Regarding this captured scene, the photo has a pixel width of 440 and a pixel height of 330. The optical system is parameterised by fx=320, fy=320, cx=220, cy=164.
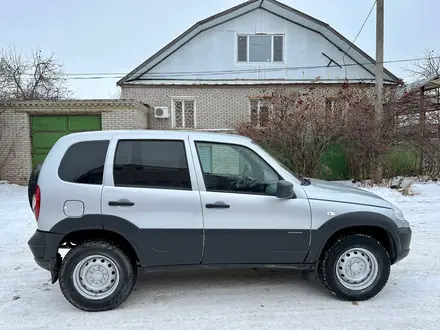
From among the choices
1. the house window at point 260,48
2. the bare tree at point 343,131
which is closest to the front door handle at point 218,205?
the bare tree at point 343,131

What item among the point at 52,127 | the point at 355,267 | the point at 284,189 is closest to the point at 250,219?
the point at 284,189

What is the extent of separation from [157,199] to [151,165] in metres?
0.36

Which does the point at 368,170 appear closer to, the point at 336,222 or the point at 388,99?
the point at 388,99

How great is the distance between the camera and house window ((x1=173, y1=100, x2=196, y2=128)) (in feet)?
46.6

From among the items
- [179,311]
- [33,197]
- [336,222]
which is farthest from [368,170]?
[33,197]

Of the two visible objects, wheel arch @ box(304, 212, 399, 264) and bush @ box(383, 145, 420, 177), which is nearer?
wheel arch @ box(304, 212, 399, 264)

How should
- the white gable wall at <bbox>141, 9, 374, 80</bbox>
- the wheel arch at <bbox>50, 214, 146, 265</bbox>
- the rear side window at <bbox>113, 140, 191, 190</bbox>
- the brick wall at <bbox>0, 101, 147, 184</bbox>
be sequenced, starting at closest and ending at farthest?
the wheel arch at <bbox>50, 214, 146, 265</bbox>, the rear side window at <bbox>113, 140, 191, 190</bbox>, the brick wall at <bbox>0, 101, 147, 184</bbox>, the white gable wall at <bbox>141, 9, 374, 80</bbox>

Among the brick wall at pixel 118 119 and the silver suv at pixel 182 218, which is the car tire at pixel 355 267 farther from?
the brick wall at pixel 118 119

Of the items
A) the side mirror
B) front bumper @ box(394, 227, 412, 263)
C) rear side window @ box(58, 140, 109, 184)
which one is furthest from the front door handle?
front bumper @ box(394, 227, 412, 263)

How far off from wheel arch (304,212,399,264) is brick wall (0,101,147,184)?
9.58m

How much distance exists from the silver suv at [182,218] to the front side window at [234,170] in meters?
0.01

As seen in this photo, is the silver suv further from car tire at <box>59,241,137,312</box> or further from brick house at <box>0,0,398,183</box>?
brick house at <box>0,0,398,183</box>

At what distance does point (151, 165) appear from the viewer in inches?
127

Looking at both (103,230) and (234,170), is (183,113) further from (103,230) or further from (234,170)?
(103,230)
